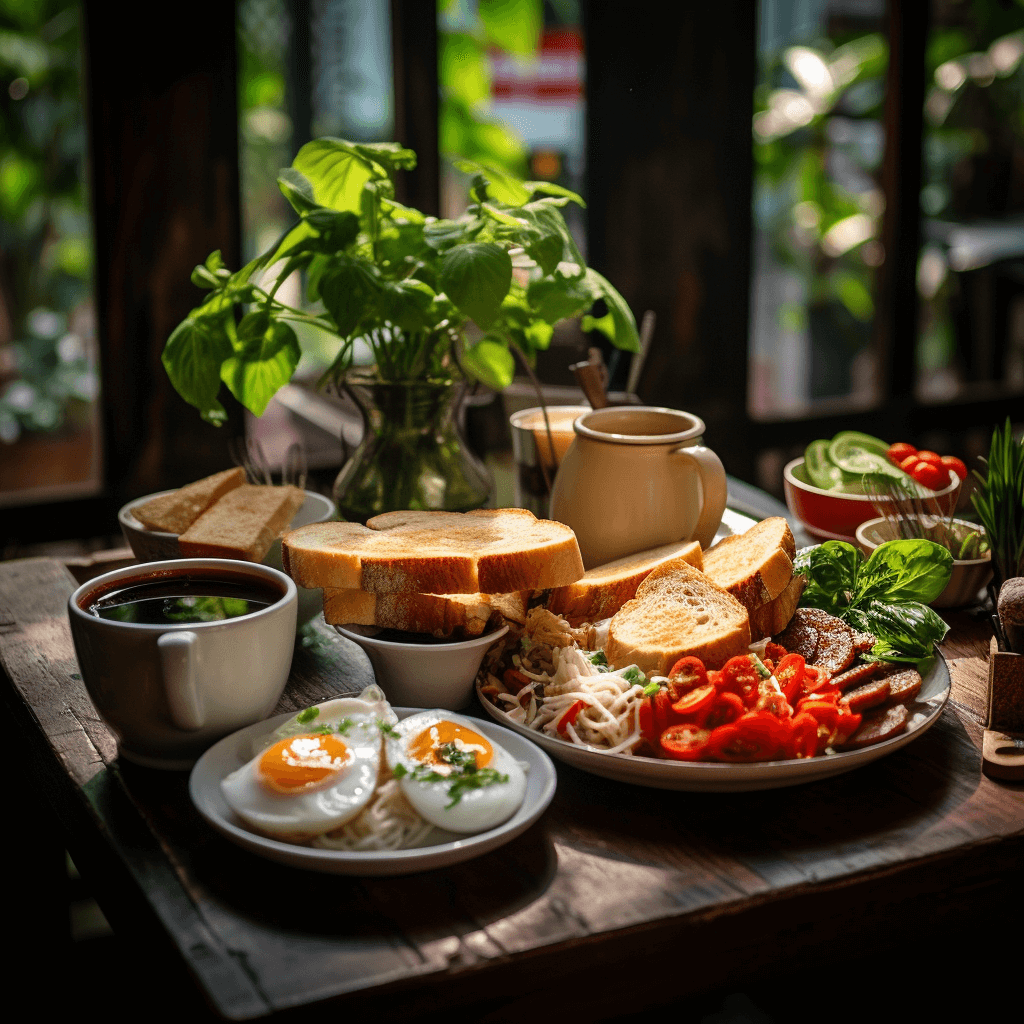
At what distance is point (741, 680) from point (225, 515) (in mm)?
618

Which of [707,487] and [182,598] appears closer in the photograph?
[182,598]

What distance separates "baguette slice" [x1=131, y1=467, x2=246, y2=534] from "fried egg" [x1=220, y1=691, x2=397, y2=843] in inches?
18.5

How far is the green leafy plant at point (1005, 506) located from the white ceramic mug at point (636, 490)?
0.31m

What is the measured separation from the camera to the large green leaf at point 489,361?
58.0 inches

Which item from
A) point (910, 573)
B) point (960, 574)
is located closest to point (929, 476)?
point (960, 574)

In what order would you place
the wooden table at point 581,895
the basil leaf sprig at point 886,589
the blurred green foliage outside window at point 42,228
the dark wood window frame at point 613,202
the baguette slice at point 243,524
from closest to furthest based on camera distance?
the wooden table at point 581,895 < the basil leaf sprig at point 886,589 < the baguette slice at point 243,524 < the dark wood window frame at point 613,202 < the blurred green foliage outside window at point 42,228

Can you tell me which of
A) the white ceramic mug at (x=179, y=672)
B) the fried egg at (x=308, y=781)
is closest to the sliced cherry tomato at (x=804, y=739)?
the fried egg at (x=308, y=781)

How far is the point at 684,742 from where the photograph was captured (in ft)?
3.04

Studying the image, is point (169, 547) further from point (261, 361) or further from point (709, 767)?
point (709, 767)

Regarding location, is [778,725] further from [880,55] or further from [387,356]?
[880,55]

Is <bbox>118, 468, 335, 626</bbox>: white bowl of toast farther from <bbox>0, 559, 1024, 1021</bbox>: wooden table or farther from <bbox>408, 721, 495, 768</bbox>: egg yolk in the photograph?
<bbox>408, 721, 495, 768</bbox>: egg yolk

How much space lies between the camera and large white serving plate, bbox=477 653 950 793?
2.91 ft

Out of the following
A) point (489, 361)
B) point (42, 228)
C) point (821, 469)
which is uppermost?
point (42, 228)

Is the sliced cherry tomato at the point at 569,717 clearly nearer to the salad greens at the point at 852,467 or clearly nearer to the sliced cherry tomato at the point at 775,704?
the sliced cherry tomato at the point at 775,704
